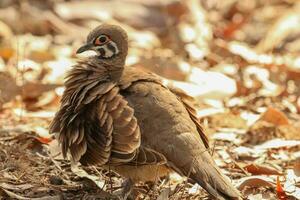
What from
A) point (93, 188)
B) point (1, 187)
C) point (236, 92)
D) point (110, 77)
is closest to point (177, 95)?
point (110, 77)

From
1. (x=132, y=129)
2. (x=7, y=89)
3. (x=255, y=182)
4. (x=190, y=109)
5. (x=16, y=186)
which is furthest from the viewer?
(x=7, y=89)

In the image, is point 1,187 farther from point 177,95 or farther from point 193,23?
point 193,23

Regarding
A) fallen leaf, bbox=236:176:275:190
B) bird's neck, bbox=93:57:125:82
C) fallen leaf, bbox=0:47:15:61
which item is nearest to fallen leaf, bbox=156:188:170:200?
fallen leaf, bbox=236:176:275:190

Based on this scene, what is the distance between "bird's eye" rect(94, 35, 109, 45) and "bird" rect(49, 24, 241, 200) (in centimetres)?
15

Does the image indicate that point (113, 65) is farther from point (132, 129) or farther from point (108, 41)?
point (132, 129)

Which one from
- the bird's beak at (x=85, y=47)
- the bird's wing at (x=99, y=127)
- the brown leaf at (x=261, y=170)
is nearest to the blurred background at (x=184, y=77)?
the brown leaf at (x=261, y=170)

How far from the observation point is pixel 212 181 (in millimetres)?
5168

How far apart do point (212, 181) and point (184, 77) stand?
2902mm

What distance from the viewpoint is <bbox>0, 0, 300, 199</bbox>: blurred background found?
229 inches

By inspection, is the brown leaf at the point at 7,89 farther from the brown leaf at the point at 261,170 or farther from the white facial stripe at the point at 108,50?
the brown leaf at the point at 261,170

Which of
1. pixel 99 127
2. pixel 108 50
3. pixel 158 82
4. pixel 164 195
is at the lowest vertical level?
pixel 164 195

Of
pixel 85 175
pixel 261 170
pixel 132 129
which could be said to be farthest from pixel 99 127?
pixel 261 170

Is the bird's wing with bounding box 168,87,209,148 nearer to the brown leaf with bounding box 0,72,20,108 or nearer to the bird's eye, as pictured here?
the bird's eye

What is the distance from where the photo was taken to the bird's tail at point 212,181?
16.8 feet
